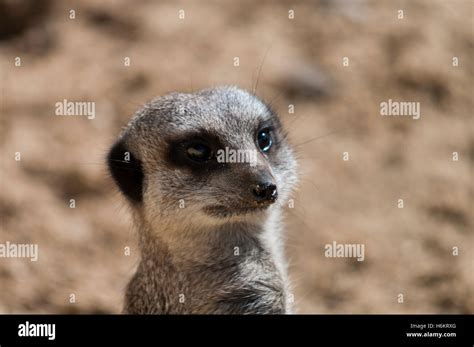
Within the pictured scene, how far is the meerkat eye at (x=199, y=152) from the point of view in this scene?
4.50 meters

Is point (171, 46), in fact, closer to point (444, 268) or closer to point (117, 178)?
point (444, 268)

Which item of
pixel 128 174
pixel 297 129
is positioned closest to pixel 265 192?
pixel 128 174

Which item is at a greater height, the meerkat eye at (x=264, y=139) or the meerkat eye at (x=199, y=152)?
the meerkat eye at (x=264, y=139)

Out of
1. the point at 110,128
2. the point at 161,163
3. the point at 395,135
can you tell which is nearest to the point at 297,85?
the point at 395,135

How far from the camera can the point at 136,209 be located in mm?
4777

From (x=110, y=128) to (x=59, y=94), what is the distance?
667mm

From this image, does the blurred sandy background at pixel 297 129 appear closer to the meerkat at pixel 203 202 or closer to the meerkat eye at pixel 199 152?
the meerkat at pixel 203 202
